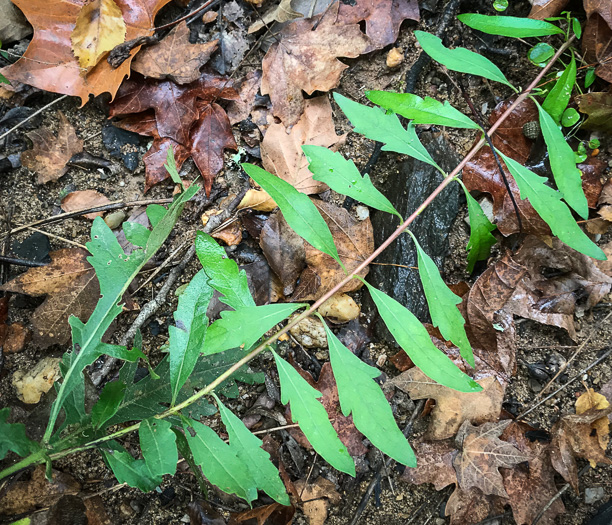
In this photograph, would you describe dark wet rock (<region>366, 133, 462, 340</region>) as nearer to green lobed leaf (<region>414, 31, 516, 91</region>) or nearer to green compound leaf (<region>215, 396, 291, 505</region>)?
green lobed leaf (<region>414, 31, 516, 91</region>)

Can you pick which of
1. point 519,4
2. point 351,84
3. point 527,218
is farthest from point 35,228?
point 519,4

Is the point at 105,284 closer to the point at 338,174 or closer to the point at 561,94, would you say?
the point at 338,174

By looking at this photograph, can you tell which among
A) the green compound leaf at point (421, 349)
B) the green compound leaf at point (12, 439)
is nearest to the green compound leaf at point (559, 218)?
the green compound leaf at point (421, 349)

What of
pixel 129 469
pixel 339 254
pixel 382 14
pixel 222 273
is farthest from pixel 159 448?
pixel 382 14

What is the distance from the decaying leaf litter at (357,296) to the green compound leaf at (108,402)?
593 millimetres

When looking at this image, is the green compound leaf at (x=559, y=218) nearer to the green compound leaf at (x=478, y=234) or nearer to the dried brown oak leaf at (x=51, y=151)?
the green compound leaf at (x=478, y=234)

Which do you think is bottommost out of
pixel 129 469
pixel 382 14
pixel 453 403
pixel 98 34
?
pixel 453 403

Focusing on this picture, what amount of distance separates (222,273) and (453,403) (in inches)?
45.6

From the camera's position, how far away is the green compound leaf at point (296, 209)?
145 cm

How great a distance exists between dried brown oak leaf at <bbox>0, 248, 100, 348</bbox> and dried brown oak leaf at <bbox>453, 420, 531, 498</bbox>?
165cm

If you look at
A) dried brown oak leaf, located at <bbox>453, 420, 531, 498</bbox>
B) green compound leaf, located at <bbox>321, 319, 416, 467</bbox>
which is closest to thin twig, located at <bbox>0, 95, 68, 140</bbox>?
green compound leaf, located at <bbox>321, 319, 416, 467</bbox>

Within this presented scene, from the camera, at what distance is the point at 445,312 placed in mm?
1531

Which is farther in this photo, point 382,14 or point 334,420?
point 382,14

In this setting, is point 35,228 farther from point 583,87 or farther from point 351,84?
point 583,87
